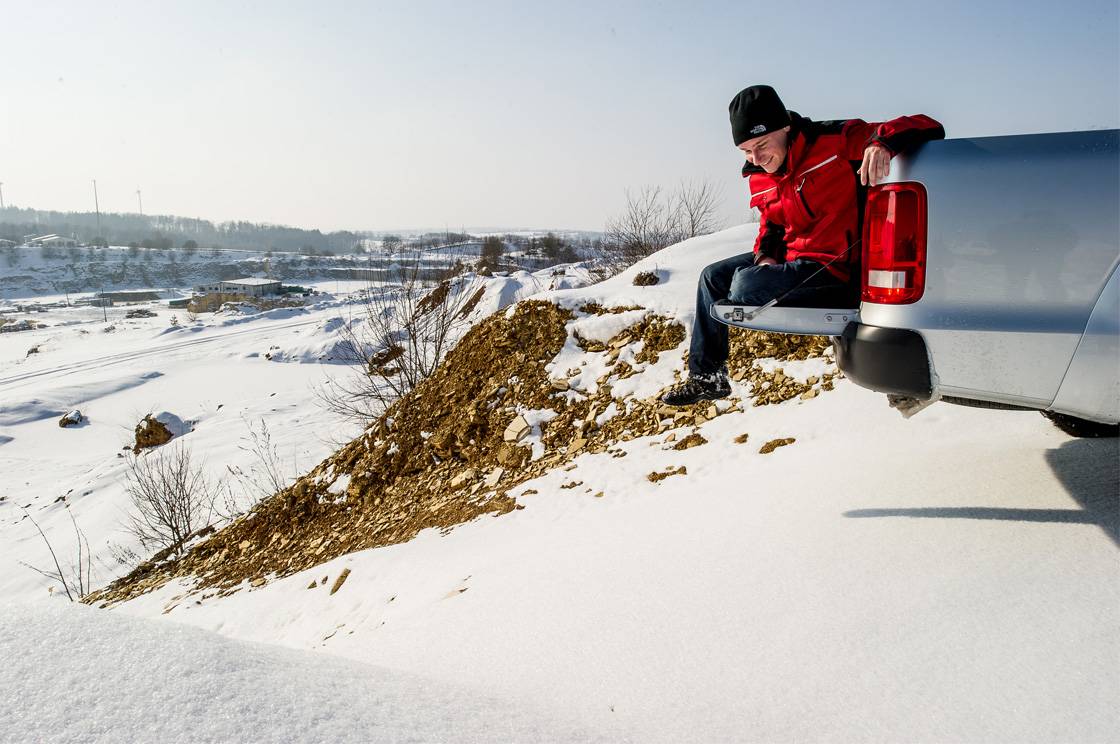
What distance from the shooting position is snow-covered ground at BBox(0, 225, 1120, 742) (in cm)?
161

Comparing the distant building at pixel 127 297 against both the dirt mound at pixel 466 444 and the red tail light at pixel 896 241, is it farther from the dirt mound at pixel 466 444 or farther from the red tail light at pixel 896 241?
the red tail light at pixel 896 241

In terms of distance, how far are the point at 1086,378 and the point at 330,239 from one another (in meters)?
218

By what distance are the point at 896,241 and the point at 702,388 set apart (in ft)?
4.97

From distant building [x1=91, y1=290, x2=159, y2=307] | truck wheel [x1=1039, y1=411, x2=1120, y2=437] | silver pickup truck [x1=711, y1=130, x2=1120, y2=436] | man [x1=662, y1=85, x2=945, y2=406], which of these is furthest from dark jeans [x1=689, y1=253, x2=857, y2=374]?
distant building [x1=91, y1=290, x2=159, y2=307]

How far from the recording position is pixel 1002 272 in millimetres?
1963

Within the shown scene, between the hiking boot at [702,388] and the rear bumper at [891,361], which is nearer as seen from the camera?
the rear bumper at [891,361]

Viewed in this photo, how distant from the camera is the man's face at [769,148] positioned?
8.41 ft

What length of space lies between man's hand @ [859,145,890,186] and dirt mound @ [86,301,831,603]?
2.54 metres

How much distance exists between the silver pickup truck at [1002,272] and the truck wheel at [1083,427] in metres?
1.19

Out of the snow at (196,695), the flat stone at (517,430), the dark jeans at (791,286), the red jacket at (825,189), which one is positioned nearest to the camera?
the snow at (196,695)

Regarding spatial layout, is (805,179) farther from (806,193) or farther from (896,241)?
(896,241)

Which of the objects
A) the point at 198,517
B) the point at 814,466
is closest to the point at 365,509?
the point at 814,466

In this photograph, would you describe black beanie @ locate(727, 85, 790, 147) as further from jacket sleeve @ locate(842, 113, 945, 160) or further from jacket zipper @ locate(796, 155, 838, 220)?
jacket sleeve @ locate(842, 113, 945, 160)

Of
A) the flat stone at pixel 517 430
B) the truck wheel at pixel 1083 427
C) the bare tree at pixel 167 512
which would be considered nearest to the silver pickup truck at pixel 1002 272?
the truck wheel at pixel 1083 427
